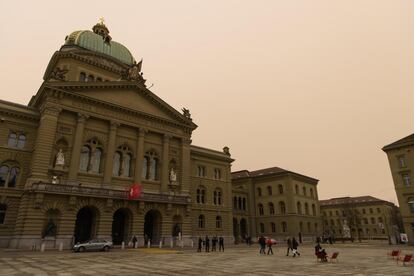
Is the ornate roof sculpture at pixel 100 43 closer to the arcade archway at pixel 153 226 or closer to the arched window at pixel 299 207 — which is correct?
the arcade archway at pixel 153 226

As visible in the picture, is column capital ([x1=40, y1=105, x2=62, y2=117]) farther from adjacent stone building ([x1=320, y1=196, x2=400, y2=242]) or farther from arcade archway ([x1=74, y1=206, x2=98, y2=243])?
adjacent stone building ([x1=320, y1=196, x2=400, y2=242])

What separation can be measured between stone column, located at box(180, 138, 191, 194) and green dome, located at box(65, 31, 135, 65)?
67.4ft

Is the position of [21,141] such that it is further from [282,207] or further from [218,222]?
[282,207]

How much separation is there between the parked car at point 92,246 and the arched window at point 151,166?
13.4 m

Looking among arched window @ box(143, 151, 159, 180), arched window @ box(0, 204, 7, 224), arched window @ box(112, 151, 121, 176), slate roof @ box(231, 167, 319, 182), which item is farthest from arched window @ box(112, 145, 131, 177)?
slate roof @ box(231, 167, 319, 182)

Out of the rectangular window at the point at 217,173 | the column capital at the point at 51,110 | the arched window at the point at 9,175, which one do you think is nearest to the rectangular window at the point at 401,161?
the rectangular window at the point at 217,173

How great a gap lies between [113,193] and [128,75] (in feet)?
60.4

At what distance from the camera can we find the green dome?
2080 inches

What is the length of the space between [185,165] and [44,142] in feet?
68.0

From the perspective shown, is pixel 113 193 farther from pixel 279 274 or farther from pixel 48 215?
pixel 279 274

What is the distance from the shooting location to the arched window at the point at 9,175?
34875 mm

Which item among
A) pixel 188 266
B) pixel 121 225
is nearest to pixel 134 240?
pixel 121 225

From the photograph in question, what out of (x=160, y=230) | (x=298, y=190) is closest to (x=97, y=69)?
(x=160, y=230)

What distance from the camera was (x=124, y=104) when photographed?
1722 inches
